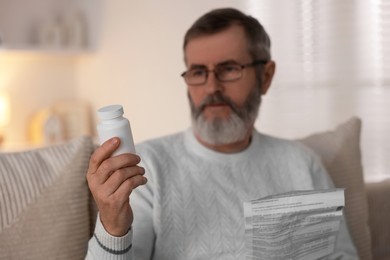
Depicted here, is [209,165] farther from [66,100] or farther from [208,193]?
[66,100]

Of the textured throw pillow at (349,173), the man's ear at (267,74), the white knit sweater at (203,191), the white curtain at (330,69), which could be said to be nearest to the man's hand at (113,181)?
the white knit sweater at (203,191)

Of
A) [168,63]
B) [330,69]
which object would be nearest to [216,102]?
[330,69]

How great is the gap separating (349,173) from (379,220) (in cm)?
27

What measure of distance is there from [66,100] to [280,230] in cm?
308

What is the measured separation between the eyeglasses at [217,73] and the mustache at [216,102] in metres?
0.04

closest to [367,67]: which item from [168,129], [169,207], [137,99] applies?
[168,129]

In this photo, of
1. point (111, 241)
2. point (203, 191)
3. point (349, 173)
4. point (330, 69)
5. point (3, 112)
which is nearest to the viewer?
point (111, 241)

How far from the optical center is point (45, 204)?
104 cm

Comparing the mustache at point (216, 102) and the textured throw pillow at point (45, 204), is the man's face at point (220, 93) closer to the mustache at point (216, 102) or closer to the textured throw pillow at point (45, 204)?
the mustache at point (216, 102)

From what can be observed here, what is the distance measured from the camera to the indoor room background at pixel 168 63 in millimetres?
2570

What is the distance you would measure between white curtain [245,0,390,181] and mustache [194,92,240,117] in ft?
4.78

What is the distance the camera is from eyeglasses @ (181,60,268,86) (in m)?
1.28

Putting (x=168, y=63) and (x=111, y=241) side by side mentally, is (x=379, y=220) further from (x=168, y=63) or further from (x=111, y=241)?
(x=168, y=63)

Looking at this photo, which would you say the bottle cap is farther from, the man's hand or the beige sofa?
the beige sofa
